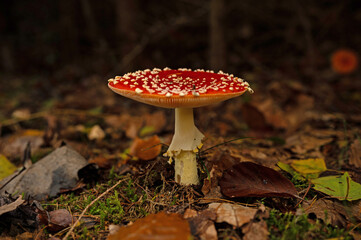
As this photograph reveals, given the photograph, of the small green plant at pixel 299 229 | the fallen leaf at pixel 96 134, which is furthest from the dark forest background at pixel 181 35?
the small green plant at pixel 299 229

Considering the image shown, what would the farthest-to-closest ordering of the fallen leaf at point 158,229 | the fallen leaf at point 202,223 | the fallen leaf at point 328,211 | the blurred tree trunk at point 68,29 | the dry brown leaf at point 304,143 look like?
the blurred tree trunk at point 68,29 < the dry brown leaf at point 304,143 < the fallen leaf at point 328,211 < the fallen leaf at point 202,223 < the fallen leaf at point 158,229

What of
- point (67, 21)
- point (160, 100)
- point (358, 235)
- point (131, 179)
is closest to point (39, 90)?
point (67, 21)

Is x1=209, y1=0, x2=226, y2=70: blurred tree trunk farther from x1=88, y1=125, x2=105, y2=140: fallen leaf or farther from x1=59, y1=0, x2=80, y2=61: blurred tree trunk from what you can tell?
x1=59, y1=0, x2=80, y2=61: blurred tree trunk

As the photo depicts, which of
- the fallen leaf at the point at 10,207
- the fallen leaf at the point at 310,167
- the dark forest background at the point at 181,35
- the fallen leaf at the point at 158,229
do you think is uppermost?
the dark forest background at the point at 181,35

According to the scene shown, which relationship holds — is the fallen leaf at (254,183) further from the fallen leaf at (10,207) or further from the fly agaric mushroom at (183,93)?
the fallen leaf at (10,207)

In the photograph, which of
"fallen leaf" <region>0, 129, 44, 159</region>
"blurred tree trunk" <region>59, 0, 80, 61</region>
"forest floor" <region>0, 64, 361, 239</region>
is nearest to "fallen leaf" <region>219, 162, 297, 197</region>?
"forest floor" <region>0, 64, 361, 239</region>

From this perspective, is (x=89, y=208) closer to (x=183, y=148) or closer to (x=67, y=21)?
(x=183, y=148)
